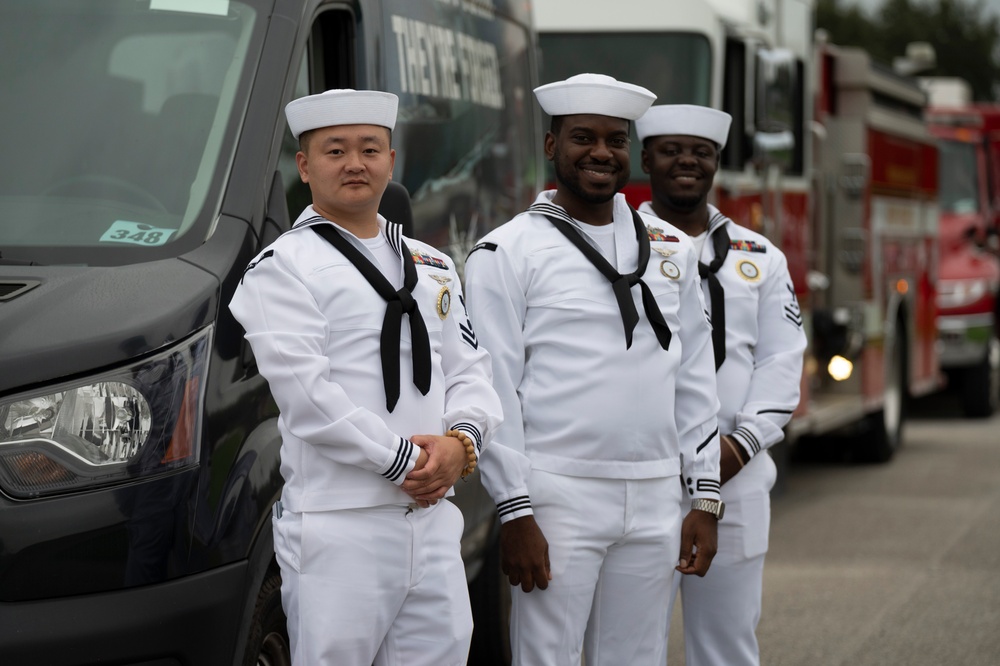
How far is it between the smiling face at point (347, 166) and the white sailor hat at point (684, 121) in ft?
4.04

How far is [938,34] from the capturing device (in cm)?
5103

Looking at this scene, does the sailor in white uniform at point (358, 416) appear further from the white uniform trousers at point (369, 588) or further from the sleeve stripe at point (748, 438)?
the sleeve stripe at point (748, 438)

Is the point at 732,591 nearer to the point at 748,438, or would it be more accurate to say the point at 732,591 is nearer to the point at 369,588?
the point at 748,438

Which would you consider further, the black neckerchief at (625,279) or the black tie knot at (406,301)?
the black neckerchief at (625,279)

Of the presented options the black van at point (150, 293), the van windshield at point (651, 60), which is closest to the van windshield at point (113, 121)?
the black van at point (150, 293)

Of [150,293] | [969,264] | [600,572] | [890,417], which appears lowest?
[890,417]

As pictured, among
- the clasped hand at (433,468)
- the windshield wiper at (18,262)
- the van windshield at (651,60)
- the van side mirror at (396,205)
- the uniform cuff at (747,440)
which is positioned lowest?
the uniform cuff at (747,440)

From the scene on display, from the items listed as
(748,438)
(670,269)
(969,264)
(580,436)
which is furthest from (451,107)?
(969,264)

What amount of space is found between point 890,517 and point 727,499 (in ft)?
17.8

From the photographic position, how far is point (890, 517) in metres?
9.13

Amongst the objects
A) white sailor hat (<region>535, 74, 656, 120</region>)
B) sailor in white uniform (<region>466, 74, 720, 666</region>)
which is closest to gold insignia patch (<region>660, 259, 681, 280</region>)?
sailor in white uniform (<region>466, 74, 720, 666</region>)

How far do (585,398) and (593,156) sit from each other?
0.57 meters

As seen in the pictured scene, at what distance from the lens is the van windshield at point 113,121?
11.7ft

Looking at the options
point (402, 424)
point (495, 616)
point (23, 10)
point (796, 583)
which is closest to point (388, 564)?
point (402, 424)
